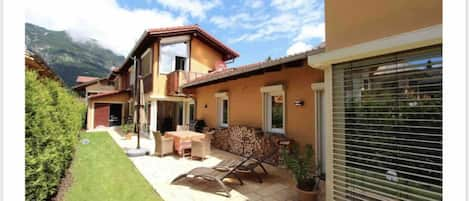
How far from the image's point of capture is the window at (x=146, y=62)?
17.4m

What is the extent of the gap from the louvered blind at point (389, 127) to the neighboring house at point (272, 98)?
2060 millimetres

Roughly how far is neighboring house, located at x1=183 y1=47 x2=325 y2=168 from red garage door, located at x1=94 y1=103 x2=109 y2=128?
1583 centimetres

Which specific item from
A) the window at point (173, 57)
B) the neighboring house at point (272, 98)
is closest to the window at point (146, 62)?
the window at point (173, 57)

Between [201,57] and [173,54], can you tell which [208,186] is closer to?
[173,54]

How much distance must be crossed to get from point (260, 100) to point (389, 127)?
6694 mm

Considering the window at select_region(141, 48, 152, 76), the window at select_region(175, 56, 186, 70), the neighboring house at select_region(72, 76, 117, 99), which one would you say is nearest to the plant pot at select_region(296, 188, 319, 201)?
the window at select_region(175, 56, 186, 70)

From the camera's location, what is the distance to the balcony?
15656 mm

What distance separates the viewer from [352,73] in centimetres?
469

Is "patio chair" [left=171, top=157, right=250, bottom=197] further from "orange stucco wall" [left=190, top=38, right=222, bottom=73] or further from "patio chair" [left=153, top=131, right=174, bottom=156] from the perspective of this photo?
"orange stucco wall" [left=190, top=38, right=222, bottom=73]

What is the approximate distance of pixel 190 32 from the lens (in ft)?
56.1

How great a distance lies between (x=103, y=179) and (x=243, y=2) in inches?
477
